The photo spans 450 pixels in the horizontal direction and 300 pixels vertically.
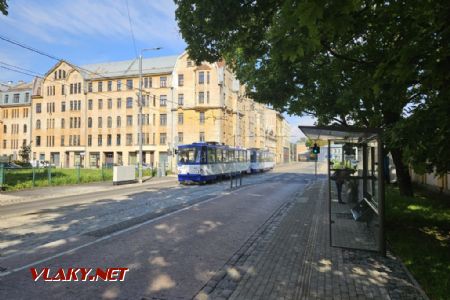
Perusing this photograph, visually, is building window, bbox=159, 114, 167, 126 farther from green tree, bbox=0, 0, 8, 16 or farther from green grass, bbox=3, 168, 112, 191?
green tree, bbox=0, 0, 8, 16

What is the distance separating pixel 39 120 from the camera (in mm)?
68625

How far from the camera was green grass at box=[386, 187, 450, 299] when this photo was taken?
18.5 feet

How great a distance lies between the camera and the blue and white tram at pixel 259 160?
45.2 meters

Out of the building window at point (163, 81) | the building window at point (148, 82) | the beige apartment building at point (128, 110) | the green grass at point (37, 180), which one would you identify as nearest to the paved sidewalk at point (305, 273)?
the green grass at point (37, 180)

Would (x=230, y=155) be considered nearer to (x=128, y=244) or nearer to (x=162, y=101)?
(x=128, y=244)

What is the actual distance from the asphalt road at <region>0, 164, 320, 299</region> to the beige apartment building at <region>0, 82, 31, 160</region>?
66.9m

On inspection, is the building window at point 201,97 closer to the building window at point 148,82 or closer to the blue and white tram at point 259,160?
the building window at point 148,82

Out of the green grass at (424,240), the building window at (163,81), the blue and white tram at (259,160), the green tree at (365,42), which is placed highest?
the building window at (163,81)

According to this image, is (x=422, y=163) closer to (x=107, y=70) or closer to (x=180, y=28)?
(x=180, y=28)

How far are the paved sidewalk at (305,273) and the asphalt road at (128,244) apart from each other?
384mm

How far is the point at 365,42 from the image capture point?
8.56 metres

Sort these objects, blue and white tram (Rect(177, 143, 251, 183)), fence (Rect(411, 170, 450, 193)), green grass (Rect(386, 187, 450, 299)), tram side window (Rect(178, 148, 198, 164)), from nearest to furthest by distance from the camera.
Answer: green grass (Rect(386, 187, 450, 299)), fence (Rect(411, 170, 450, 193)), blue and white tram (Rect(177, 143, 251, 183)), tram side window (Rect(178, 148, 198, 164))

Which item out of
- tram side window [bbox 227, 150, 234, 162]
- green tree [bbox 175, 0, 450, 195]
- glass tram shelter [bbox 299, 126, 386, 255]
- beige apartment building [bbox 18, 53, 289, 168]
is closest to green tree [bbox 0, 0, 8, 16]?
green tree [bbox 175, 0, 450, 195]

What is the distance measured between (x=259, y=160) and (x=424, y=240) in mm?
39966
